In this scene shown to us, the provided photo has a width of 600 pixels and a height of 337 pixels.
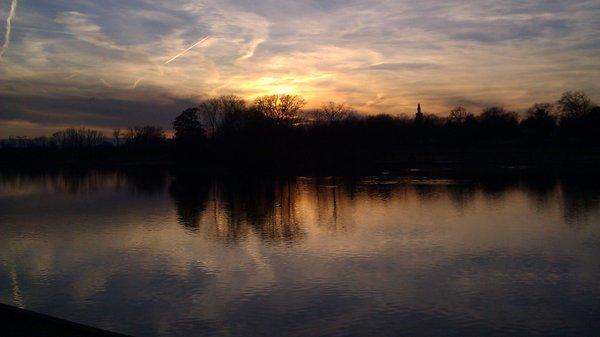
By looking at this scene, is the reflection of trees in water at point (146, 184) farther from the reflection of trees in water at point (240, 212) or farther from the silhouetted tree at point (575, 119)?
the silhouetted tree at point (575, 119)

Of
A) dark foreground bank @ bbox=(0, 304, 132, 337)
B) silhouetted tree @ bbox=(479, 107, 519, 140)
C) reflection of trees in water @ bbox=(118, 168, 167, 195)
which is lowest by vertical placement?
dark foreground bank @ bbox=(0, 304, 132, 337)

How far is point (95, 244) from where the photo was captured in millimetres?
18812

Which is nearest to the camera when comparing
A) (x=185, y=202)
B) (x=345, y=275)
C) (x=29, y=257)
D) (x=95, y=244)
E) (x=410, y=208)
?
(x=345, y=275)

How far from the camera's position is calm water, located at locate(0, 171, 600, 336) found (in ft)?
33.7

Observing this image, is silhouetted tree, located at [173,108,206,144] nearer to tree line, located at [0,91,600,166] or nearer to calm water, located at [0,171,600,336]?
tree line, located at [0,91,600,166]

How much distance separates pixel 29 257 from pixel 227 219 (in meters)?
9.24

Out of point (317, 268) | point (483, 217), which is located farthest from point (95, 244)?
point (483, 217)

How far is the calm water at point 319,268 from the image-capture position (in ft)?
33.7

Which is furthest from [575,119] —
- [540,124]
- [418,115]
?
[418,115]

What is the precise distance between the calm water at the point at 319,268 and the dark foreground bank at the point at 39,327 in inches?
73.0

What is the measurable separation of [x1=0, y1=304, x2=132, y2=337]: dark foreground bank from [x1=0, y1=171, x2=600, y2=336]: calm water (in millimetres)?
1854

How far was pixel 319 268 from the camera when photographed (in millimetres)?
14336

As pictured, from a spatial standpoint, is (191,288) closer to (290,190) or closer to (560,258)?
(560,258)

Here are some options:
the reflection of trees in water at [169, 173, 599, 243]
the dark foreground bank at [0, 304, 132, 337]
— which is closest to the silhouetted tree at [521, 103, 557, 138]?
the reflection of trees in water at [169, 173, 599, 243]
